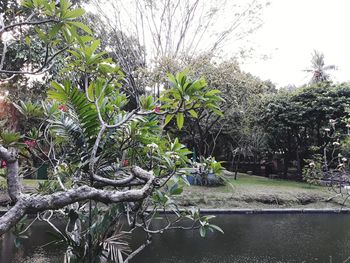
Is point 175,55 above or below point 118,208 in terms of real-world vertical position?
above

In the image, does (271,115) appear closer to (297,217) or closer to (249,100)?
(249,100)

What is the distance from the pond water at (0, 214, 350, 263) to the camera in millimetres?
4383

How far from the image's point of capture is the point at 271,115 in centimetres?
1231

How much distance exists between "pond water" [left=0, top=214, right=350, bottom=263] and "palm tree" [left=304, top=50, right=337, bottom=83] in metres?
15.9

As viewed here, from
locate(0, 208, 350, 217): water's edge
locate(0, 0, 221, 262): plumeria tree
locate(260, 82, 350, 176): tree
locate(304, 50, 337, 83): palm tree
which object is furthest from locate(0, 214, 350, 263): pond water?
locate(304, 50, 337, 83): palm tree

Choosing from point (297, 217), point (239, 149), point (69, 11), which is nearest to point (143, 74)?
point (239, 149)

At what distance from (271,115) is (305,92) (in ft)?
4.45

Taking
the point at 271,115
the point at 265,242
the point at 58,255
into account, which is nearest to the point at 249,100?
the point at 271,115

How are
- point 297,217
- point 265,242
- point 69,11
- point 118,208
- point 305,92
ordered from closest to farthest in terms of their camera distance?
point 69,11
point 118,208
point 265,242
point 297,217
point 305,92

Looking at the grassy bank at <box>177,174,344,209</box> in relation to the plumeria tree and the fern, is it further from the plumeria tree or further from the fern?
the fern

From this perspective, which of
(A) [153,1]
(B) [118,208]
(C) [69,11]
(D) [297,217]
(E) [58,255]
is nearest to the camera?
(C) [69,11]

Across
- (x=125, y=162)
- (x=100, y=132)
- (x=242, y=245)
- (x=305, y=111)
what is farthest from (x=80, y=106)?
(x=305, y=111)

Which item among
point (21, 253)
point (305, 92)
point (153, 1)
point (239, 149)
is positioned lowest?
point (21, 253)

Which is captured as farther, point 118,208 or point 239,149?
point 239,149
